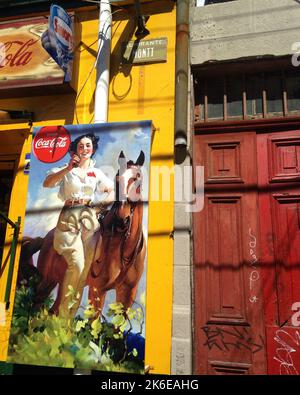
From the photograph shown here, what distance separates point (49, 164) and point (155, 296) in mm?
2273

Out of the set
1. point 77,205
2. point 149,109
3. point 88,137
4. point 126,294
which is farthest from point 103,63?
point 126,294

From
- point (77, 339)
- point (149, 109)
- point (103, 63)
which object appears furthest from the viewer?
point (103, 63)

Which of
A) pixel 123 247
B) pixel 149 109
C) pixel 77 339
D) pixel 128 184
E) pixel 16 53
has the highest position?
pixel 16 53

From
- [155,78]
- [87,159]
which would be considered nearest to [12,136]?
[87,159]

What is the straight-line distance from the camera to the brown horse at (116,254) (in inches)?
182

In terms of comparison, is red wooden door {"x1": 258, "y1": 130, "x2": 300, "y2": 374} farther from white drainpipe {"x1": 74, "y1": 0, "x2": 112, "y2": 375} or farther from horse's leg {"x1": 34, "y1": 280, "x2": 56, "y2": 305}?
horse's leg {"x1": 34, "y1": 280, "x2": 56, "y2": 305}

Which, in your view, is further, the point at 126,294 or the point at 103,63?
the point at 103,63

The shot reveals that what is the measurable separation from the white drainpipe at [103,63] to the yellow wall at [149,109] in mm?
148

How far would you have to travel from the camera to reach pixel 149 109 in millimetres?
5273

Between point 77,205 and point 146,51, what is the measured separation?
243 cm

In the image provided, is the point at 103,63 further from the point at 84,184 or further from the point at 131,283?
the point at 131,283

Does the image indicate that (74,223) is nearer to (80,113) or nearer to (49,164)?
(49,164)

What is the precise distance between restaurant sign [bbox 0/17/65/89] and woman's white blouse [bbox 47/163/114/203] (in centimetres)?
141

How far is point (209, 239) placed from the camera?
496 cm
